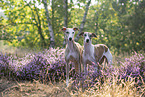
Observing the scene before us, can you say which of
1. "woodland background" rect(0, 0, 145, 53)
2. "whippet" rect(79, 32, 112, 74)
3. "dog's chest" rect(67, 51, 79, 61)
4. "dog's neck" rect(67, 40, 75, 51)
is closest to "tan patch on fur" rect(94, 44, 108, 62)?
"whippet" rect(79, 32, 112, 74)

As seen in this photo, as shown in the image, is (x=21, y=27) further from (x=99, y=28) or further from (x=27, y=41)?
(x=99, y=28)

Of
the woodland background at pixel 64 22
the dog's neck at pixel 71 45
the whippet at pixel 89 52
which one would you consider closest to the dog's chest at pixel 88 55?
the whippet at pixel 89 52

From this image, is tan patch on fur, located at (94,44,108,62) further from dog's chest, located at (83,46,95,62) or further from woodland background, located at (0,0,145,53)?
woodland background, located at (0,0,145,53)

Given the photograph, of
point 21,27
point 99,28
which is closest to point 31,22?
point 21,27

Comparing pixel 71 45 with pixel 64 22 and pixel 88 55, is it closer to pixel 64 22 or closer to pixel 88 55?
pixel 88 55

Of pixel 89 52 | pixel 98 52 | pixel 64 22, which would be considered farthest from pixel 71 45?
pixel 64 22

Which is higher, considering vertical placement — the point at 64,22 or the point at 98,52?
the point at 64,22

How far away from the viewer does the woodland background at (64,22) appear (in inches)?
420

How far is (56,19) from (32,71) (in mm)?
6604

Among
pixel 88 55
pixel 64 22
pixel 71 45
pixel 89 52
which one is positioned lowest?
pixel 88 55

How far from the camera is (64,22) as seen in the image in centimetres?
1109

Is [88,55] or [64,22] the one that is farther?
[64,22]

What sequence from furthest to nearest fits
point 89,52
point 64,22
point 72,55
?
point 64,22, point 89,52, point 72,55

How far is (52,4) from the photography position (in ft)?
37.5
